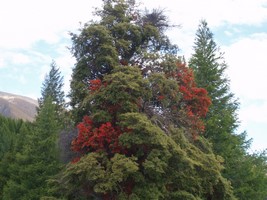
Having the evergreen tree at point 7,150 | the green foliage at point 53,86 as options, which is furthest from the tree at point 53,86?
the evergreen tree at point 7,150

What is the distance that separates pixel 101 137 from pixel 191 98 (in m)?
5.83

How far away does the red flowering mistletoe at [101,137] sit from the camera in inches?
787

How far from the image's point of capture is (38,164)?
2947 cm

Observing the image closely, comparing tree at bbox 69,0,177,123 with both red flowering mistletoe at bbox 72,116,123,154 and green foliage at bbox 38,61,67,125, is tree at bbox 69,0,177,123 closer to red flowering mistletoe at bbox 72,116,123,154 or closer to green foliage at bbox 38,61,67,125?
red flowering mistletoe at bbox 72,116,123,154

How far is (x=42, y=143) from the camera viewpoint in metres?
29.9

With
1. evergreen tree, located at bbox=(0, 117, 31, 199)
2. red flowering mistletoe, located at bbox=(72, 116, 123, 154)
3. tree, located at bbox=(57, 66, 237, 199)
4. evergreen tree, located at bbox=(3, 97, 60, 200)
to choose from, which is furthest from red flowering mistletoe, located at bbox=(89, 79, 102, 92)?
evergreen tree, located at bbox=(0, 117, 31, 199)

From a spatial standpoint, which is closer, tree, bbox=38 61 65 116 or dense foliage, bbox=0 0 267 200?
dense foliage, bbox=0 0 267 200

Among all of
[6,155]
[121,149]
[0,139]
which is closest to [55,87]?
[0,139]

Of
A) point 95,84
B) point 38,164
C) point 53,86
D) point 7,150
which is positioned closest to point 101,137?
point 95,84

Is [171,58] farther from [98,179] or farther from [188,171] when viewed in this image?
[98,179]

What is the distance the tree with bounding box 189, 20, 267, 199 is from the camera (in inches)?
1121

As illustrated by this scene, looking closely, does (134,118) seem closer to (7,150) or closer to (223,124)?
(223,124)

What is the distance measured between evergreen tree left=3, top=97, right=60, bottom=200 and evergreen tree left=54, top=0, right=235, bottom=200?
723 cm

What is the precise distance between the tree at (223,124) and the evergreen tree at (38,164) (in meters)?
11.2
